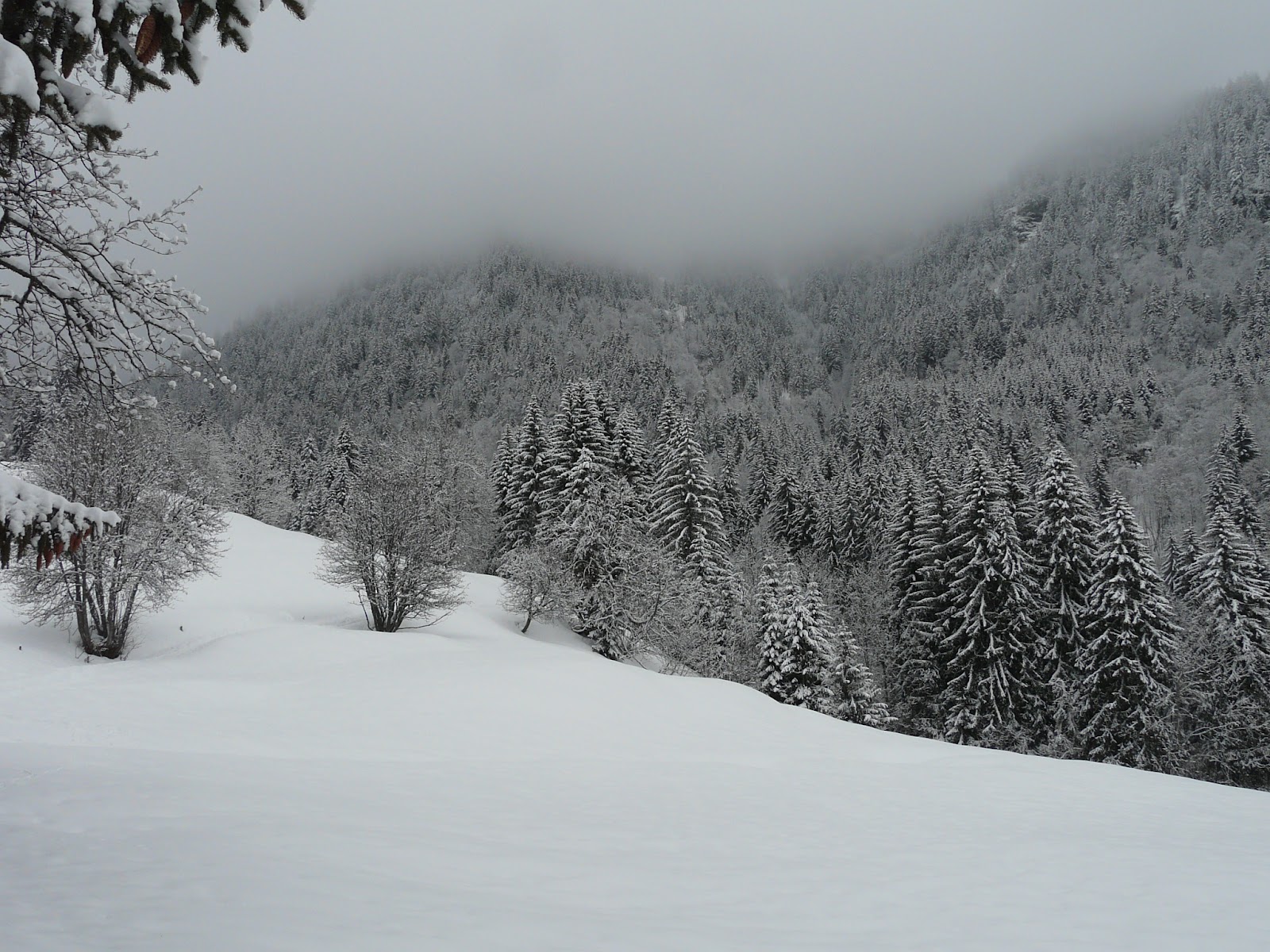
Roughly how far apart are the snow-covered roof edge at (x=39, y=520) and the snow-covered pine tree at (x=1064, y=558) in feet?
122

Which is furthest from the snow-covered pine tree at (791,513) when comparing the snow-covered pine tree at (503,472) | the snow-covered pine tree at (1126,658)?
the snow-covered pine tree at (1126,658)

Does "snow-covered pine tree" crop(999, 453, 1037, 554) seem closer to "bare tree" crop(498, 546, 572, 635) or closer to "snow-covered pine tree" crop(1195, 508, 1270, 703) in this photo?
"snow-covered pine tree" crop(1195, 508, 1270, 703)

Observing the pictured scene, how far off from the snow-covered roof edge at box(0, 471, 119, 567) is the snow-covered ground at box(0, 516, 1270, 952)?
6.51 ft

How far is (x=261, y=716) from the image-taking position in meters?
13.1

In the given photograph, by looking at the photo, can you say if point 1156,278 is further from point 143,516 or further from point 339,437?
point 143,516

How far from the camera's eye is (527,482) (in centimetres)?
4362

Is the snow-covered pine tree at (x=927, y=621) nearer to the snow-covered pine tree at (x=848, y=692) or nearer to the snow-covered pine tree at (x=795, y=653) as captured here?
the snow-covered pine tree at (x=848, y=692)

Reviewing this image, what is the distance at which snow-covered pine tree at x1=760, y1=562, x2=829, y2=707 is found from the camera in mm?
32625

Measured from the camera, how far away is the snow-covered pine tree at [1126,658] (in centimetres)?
2870

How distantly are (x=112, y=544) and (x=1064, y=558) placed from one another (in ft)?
131

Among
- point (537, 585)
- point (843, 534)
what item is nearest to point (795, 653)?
point (537, 585)

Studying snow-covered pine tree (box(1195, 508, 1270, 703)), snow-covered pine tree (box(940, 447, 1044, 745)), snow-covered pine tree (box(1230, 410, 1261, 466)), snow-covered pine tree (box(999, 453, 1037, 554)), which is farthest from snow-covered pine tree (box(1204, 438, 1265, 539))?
snow-covered pine tree (box(940, 447, 1044, 745))

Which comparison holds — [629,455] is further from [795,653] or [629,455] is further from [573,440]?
[795,653]

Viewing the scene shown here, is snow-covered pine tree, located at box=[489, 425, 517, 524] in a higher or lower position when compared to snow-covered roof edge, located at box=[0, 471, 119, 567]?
higher
